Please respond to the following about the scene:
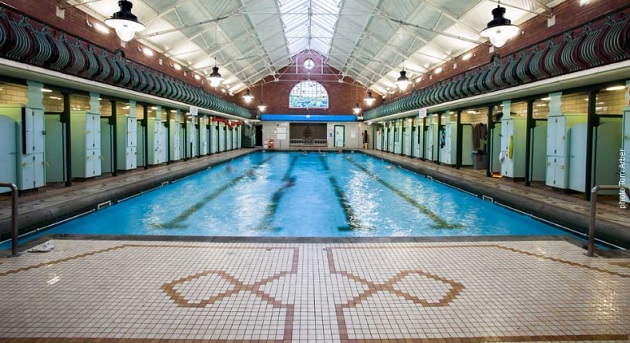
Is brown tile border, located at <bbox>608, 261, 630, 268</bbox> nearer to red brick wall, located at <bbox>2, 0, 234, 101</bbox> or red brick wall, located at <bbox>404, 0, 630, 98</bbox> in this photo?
red brick wall, located at <bbox>404, 0, 630, 98</bbox>

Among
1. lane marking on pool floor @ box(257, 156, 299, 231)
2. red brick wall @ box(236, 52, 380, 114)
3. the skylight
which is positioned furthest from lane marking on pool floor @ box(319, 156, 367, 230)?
red brick wall @ box(236, 52, 380, 114)

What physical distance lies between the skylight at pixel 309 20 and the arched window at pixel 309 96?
406 centimetres

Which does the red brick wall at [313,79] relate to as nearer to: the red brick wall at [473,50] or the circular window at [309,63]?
the circular window at [309,63]

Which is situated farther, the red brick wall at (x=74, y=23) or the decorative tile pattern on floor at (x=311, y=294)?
the red brick wall at (x=74, y=23)

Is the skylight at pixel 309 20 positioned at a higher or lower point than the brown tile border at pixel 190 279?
higher

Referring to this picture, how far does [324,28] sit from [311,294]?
2440 centimetres

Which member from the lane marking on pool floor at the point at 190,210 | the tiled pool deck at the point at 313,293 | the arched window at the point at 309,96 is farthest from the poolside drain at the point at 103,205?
the arched window at the point at 309,96

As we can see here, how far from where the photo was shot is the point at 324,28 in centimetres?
2533

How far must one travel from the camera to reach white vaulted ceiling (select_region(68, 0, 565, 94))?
13117 millimetres

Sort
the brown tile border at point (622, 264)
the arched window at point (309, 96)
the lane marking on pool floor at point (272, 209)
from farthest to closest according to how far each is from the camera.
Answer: the arched window at point (309, 96), the lane marking on pool floor at point (272, 209), the brown tile border at point (622, 264)

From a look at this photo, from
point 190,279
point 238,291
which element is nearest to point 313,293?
point 238,291

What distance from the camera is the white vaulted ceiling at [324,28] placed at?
13.1m

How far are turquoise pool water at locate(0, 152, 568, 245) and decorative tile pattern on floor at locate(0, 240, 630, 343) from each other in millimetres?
1888

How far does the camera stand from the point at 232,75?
28578 millimetres
